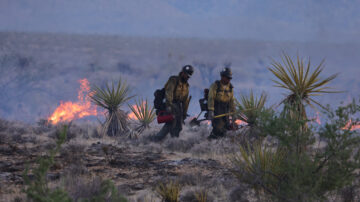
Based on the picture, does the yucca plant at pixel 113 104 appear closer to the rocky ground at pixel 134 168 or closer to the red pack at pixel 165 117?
the rocky ground at pixel 134 168

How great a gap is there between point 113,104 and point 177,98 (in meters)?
3.38

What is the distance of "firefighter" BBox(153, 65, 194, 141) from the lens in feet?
33.8

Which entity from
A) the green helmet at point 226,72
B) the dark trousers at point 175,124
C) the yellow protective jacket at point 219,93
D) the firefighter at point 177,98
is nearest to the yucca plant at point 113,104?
the dark trousers at point 175,124

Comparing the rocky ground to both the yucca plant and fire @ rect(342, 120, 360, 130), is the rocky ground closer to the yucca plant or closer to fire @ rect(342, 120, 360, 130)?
the yucca plant

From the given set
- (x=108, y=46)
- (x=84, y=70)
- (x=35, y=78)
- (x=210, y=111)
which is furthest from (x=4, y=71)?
(x=210, y=111)

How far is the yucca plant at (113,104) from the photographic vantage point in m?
12.7

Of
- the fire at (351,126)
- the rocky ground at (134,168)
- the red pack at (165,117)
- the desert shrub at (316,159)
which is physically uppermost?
the red pack at (165,117)

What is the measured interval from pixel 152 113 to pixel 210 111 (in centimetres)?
474

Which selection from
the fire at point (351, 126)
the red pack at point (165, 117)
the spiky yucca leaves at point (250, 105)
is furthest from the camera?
the red pack at point (165, 117)

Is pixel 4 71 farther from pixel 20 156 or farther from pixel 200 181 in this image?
pixel 200 181

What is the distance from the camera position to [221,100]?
985 cm

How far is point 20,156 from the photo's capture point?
8453 mm

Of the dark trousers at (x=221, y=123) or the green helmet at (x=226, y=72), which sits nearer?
the green helmet at (x=226, y=72)

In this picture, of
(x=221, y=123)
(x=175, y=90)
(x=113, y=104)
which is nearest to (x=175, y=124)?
(x=175, y=90)
